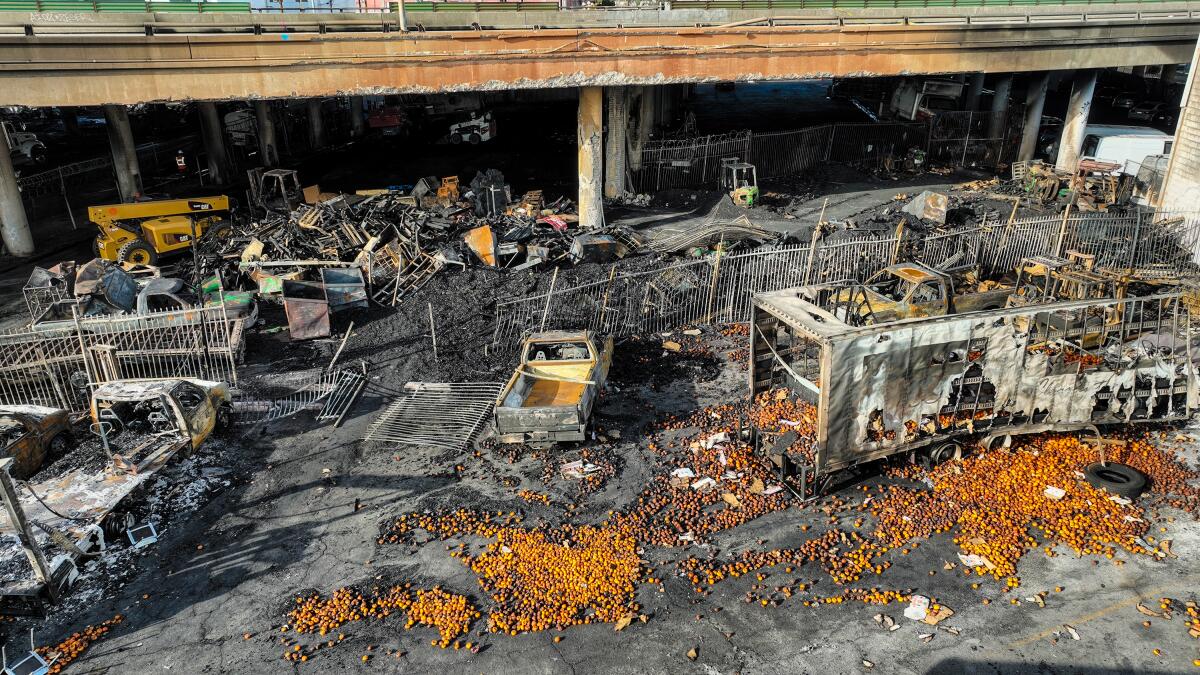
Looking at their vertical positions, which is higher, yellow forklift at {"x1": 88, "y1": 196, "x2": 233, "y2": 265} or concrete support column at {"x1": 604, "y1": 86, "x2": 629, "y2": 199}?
concrete support column at {"x1": 604, "y1": 86, "x2": 629, "y2": 199}

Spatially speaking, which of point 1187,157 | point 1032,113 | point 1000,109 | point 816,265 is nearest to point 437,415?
point 816,265

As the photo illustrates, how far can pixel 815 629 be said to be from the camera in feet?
30.0

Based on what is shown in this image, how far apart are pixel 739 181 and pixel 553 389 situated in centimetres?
1727

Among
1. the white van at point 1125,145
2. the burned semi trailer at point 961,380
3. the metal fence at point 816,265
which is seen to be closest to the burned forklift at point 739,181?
the metal fence at point 816,265

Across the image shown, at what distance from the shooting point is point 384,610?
9.53 m

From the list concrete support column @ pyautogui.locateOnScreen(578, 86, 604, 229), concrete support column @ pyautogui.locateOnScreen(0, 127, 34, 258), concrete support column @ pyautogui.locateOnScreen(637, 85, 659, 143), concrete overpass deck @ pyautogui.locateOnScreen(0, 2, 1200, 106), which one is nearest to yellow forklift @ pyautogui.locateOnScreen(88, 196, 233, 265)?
concrete support column @ pyautogui.locateOnScreen(0, 127, 34, 258)

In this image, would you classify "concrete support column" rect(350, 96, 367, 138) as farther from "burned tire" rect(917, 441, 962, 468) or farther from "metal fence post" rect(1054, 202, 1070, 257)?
"burned tire" rect(917, 441, 962, 468)

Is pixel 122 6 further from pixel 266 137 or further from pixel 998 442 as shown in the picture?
pixel 998 442

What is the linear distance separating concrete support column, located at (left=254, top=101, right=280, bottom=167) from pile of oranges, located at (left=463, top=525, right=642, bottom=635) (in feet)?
90.6

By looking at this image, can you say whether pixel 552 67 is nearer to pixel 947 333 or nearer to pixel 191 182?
pixel 947 333

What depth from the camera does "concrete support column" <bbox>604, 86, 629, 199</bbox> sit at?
2669cm

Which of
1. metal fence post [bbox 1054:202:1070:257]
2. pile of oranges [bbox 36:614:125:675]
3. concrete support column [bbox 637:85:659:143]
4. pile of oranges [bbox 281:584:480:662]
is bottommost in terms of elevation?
pile of oranges [bbox 36:614:125:675]

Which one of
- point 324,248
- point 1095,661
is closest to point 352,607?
point 1095,661

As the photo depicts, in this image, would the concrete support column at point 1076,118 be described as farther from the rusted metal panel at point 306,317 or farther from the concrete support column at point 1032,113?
the rusted metal panel at point 306,317
